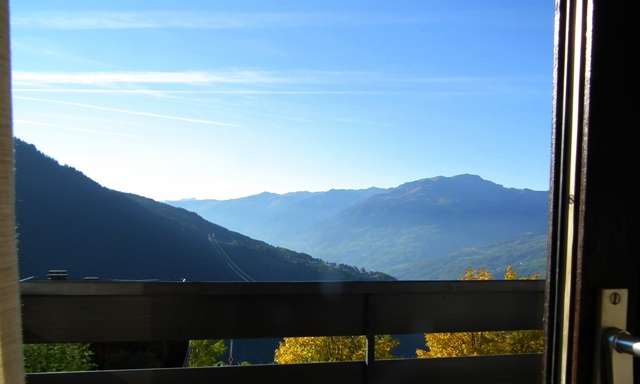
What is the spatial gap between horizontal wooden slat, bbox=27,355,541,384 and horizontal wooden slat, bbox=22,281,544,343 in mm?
110

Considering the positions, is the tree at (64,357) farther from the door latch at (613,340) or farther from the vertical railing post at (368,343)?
the door latch at (613,340)

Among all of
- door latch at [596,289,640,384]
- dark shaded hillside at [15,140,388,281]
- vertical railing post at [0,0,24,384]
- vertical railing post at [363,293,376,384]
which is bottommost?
dark shaded hillside at [15,140,388,281]

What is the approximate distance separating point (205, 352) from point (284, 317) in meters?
1.33

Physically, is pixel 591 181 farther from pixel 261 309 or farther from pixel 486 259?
pixel 486 259

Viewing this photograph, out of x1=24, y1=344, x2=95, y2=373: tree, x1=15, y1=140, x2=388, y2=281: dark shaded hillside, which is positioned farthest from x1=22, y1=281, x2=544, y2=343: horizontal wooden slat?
x1=15, y1=140, x2=388, y2=281: dark shaded hillside

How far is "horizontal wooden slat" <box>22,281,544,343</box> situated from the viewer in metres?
1.70

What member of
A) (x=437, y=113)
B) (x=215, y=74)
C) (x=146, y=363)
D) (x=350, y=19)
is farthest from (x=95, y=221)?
(x=146, y=363)

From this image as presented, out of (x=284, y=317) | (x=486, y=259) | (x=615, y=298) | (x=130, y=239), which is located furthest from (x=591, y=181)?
(x=486, y=259)

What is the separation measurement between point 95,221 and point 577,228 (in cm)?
3529

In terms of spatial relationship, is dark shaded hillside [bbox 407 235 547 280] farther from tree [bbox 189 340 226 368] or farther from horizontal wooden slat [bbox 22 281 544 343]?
horizontal wooden slat [bbox 22 281 544 343]

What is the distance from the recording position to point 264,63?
127 ft

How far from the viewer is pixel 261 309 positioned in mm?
1787

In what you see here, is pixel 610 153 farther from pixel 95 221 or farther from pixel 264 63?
pixel 264 63

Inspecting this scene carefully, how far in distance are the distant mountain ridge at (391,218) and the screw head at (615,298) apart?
2621 inches
